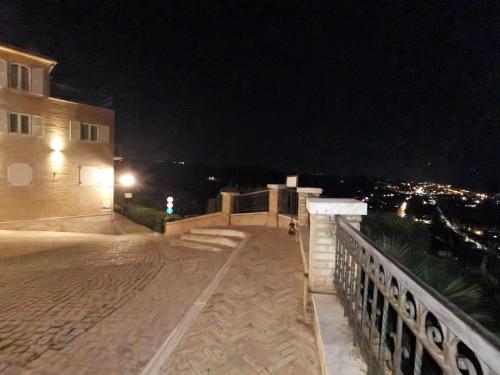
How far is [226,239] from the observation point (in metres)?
10.1

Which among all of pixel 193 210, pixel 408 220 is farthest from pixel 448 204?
pixel 408 220

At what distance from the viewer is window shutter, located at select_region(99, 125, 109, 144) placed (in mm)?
18847

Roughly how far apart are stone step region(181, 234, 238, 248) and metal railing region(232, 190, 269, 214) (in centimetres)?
289

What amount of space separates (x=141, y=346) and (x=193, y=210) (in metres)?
21.9

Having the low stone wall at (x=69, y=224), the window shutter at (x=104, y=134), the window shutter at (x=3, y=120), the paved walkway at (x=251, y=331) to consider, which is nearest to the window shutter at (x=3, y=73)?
the window shutter at (x=3, y=120)

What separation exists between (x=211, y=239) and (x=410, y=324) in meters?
9.20

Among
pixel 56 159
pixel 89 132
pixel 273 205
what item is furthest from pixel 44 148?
pixel 273 205

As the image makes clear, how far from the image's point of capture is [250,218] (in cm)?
1280

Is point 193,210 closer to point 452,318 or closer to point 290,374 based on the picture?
point 290,374

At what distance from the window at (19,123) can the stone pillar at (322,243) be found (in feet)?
56.1

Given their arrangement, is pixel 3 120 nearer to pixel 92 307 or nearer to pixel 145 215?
pixel 145 215

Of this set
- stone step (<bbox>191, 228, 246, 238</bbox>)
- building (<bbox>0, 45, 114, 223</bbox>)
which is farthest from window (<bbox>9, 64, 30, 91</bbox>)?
stone step (<bbox>191, 228, 246, 238</bbox>)

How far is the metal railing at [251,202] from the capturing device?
13141mm

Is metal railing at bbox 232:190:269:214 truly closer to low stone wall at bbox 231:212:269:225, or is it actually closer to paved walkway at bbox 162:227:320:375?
low stone wall at bbox 231:212:269:225
